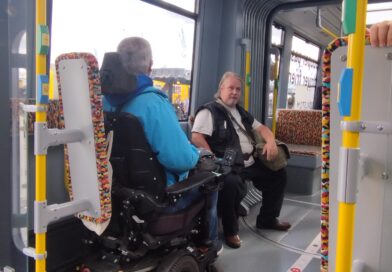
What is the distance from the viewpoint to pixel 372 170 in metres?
0.97

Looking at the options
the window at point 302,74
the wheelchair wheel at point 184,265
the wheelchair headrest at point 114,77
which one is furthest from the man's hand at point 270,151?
the window at point 302,74

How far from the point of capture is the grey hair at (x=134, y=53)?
2082mm

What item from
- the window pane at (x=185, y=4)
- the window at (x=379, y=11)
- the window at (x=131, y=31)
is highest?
the window at (x=379, y=11)

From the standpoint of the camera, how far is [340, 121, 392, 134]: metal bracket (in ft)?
2.53

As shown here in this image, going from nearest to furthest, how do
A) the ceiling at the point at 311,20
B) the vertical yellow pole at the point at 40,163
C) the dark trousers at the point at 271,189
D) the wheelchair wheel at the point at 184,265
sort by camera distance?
1. the vertical yellow pole at the point at 40,163
2. the wheelchair wheel at the point at 184,265
3. the dark trousers at the point at 271,189
4. the ceiling at the point at 311,20

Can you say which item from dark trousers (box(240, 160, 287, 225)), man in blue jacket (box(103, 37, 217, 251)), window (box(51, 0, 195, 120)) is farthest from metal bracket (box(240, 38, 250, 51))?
man in blue jacket (box(103, 37, 217, 251))

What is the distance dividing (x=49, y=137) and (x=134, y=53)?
29.0 inches

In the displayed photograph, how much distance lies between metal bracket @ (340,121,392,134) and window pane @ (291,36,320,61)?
679 cm

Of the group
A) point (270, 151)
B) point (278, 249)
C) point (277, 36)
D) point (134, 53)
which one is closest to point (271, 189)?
point (270, 151)

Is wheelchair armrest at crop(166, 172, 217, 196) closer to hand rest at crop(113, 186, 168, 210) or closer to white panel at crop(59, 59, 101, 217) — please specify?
hand rest at crop(113, 186, 168, 210)

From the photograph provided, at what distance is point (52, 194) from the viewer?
2.38 meters

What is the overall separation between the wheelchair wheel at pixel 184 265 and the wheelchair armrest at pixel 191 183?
1.21 feet

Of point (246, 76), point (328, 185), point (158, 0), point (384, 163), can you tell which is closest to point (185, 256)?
point (328, 185)

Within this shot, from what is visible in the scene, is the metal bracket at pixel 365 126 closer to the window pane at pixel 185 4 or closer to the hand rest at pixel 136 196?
the hand rest at pixel 136 196
